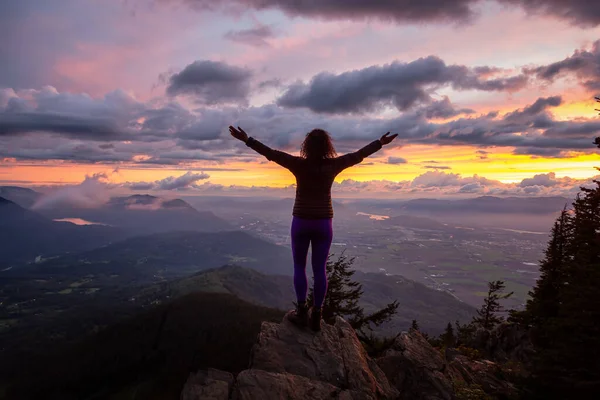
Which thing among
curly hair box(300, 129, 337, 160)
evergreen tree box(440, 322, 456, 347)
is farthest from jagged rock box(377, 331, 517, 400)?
evergreen tree box(440, 322, 456, 347)

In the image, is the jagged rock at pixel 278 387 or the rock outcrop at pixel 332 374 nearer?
the jagged rock at pixel 278 387

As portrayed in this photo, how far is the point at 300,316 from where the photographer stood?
10.3m

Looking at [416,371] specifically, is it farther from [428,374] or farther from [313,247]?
[313,247]

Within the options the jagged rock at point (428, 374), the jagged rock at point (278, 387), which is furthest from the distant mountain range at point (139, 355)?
the jagged rock at point (278, 387)

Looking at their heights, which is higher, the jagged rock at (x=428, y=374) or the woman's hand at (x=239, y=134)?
the woman's hand at (x=239, y=134)

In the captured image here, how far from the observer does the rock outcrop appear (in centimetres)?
766

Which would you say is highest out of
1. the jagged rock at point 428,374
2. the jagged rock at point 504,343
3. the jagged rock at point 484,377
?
the jagged rock at point 428,374

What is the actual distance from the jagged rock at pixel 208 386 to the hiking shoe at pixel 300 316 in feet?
8.91

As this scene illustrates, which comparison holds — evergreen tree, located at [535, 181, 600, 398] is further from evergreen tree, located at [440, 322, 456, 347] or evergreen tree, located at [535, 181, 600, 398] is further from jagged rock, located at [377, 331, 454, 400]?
evergreen tree, located at [440, 322, 456, 347]

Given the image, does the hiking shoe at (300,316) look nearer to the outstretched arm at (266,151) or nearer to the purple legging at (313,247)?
the purple legging at (313,247)

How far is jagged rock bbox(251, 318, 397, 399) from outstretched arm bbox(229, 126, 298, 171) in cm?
540

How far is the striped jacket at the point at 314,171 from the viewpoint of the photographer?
8.55 m

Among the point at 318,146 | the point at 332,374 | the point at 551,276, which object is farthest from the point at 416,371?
the point at 551,276

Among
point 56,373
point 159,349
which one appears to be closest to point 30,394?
point 56,373
